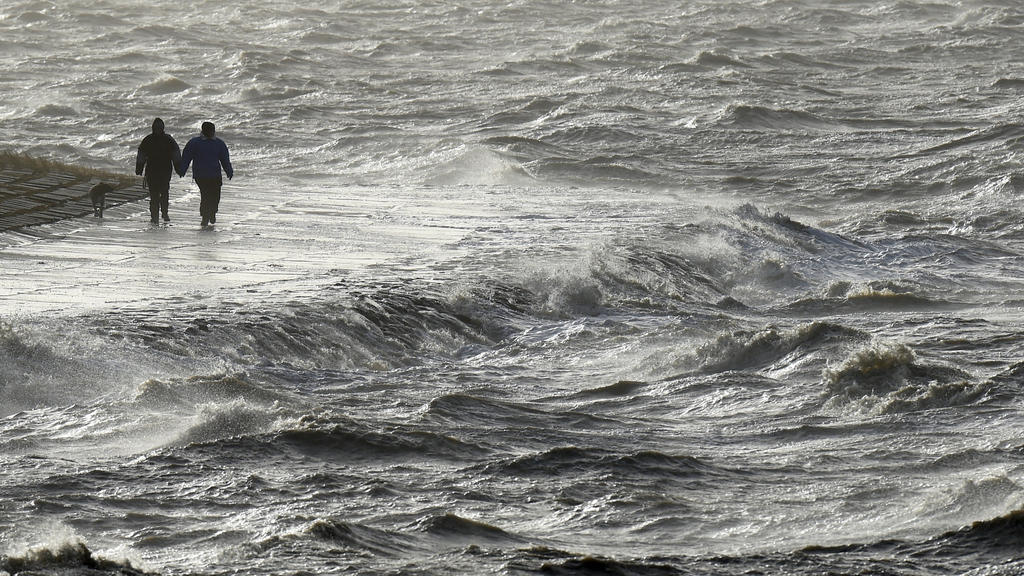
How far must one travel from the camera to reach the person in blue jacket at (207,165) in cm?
1554

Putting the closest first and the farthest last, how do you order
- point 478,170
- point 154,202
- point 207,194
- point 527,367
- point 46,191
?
point 527,367
point 207,194
point 154,202
point 46,191
point 478,170

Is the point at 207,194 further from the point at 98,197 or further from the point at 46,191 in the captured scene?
the point at 46,191

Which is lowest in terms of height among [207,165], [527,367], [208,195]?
[527,367]

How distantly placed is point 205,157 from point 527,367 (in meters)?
5.71

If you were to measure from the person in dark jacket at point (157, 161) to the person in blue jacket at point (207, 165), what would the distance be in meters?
0.13

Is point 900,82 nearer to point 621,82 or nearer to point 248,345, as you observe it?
point 621,82

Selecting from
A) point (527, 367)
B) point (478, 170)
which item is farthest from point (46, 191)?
point (478, 170)

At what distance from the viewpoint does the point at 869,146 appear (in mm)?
28016

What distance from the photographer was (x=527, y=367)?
11.2m

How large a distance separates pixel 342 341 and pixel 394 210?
6923 mm

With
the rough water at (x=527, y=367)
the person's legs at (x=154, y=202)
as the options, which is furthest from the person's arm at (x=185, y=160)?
the rough water at (x=527, y=367)

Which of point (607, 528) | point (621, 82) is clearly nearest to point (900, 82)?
point (621, 82)

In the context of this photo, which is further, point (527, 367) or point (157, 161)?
point (157, 161)

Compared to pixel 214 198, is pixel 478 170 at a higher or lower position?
lower
